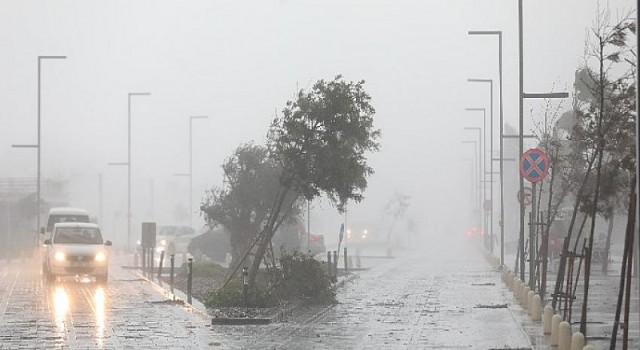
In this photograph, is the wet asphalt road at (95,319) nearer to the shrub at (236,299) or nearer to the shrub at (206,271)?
the shrub at (236,299)

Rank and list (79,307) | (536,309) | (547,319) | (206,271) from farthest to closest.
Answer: (206,271), (79,307), (536,309), (547,319)

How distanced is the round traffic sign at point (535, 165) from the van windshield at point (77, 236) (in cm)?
1774

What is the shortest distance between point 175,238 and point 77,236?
29819 mm

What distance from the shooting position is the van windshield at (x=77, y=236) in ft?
142

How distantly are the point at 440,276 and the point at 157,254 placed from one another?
1042 inches

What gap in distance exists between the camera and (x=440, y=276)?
49844 millimetres

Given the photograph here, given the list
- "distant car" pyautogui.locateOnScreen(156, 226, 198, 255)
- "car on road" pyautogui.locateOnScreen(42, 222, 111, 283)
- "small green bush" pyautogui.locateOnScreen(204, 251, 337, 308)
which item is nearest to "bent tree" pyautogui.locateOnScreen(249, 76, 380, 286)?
"small green bush" pyautogui.locateOnScreen(204, 251, 337, 308)

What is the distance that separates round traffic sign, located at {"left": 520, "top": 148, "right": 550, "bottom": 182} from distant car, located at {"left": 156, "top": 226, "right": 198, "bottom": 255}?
1573 inches

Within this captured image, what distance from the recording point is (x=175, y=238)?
73688 mm

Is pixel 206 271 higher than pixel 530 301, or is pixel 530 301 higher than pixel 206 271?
pixel 530 301

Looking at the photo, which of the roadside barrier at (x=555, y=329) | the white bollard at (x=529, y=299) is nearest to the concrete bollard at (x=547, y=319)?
the roadside barrier at (x=555, y=329)

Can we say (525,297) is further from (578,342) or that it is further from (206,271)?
(206,271)

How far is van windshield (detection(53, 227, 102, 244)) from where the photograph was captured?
1706 inches

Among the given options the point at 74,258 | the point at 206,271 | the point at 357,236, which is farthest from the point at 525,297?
the point at 357,236
